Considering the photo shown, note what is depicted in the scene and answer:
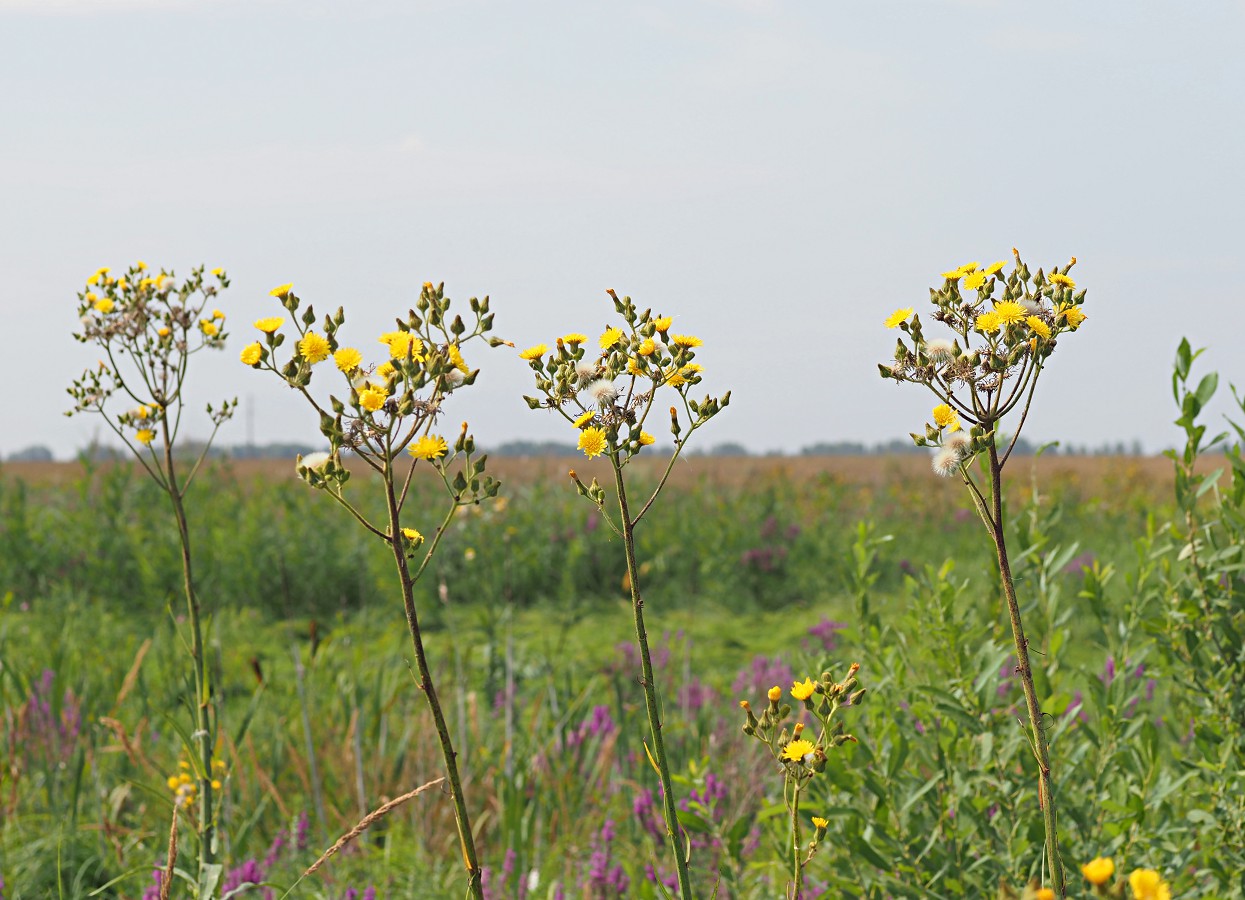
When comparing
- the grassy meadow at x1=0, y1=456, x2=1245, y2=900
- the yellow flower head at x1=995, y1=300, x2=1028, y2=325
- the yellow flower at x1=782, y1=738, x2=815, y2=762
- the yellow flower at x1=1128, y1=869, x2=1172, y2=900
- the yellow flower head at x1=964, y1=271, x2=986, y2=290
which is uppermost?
the yellow flower head at x1=964, y1=271, x2=986, y2=290

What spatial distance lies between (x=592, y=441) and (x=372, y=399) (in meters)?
0.35

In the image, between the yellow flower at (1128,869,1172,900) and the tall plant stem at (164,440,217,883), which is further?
the tall plant stem at (164,440,217,883)

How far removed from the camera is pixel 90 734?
15.9 feet

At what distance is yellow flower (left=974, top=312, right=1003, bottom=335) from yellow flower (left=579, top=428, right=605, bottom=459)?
0.66m

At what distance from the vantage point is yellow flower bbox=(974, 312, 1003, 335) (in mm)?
1731

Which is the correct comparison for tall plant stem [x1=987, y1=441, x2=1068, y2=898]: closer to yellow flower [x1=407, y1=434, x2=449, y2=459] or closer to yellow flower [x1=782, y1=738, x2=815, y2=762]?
yellow flower [x1=782, y1=738, x2=815, y2=762]

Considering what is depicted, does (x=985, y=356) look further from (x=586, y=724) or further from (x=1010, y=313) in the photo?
(x=586, y=724)

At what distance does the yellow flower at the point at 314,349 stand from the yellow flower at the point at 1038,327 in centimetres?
117

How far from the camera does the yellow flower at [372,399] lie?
1598 mm

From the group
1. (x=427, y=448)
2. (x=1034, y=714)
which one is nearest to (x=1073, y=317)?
(x=1034, y=714)

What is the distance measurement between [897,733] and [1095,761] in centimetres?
91

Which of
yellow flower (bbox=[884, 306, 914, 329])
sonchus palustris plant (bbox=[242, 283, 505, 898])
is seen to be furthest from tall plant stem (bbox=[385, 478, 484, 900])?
yellow flower (bbox=[884, 306, 914, 329])

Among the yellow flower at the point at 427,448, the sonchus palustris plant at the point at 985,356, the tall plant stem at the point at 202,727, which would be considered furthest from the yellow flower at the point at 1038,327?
the tall plant stem at the point at 202,727

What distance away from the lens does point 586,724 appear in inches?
190
